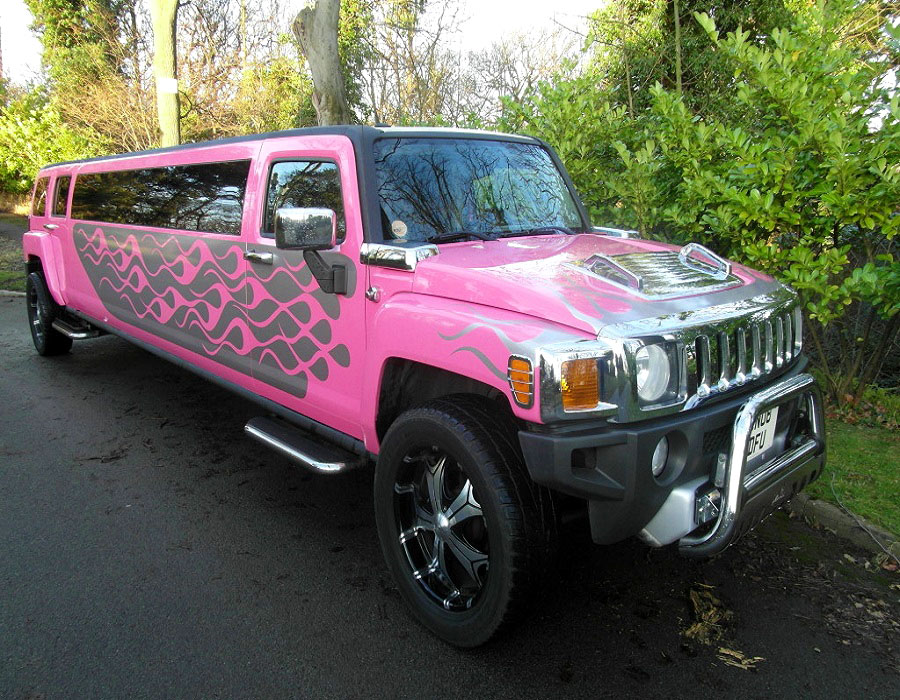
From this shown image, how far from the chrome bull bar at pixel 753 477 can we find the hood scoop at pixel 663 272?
491 mm

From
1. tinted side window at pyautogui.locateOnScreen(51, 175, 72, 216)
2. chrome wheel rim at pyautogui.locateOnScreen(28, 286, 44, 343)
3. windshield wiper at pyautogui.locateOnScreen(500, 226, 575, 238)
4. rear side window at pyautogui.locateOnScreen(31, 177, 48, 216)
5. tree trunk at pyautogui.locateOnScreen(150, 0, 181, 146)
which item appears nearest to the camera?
windshield wiper at pyautogui.locateOnScreen(500, 226, 575, 238)

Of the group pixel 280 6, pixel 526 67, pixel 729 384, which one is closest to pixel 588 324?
pixel 729 384

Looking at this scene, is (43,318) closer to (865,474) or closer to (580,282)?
(580,282)

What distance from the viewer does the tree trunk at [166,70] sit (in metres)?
10.8

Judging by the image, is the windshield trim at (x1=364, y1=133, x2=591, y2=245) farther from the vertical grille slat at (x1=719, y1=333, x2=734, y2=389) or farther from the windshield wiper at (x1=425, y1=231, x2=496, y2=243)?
the vertical grille slat at (x1=719, y1=333, x2=734, y2=389)

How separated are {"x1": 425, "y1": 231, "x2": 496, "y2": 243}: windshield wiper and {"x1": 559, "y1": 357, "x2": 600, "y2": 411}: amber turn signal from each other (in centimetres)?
120

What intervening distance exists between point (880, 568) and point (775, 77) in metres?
2.95

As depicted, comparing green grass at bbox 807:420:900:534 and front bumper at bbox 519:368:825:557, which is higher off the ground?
front bumper at bbox 519:368:825:557

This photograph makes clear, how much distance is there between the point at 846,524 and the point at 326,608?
2638mm

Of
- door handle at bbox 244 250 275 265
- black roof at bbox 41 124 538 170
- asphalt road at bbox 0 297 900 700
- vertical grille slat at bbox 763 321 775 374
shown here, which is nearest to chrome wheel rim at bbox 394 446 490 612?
asphalt road at bbox 0 297 900 700

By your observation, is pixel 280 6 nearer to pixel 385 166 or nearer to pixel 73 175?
pixel 73 175

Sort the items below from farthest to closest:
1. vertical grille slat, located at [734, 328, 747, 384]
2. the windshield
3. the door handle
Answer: the door handle, the windshield, vertical grille slat, located at [734, 328, 747, 384]

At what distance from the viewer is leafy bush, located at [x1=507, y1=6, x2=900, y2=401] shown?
4.11m

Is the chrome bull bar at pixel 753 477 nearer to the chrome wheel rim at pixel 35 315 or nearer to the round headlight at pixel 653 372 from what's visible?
the round headlight at pixel 653 372
